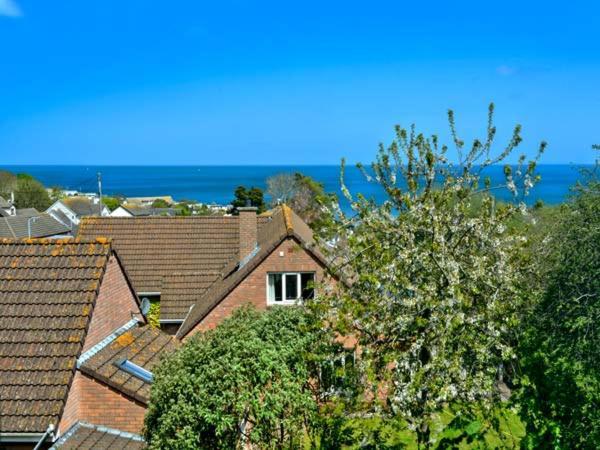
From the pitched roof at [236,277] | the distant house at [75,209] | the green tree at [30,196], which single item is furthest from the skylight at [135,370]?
the green tree at [30,196]

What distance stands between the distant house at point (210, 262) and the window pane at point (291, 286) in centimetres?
4

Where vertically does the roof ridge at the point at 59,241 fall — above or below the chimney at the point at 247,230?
above

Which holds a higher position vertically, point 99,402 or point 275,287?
point 275,287

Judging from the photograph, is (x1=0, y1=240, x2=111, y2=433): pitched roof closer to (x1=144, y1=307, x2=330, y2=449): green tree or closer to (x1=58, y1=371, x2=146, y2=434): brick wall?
(x1=58, y1=371, x2=146, y2=434): brick wall

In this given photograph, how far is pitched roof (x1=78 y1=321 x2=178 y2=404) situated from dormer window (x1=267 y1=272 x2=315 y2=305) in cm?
622

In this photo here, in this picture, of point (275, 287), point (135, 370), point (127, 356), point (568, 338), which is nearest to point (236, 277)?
point (275, 287)

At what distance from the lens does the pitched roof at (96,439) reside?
9.64 meters

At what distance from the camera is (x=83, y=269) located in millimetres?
11664

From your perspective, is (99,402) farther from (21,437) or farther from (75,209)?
(75,209)

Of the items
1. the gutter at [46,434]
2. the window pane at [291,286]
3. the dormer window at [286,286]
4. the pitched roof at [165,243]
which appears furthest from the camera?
the pitched roof at [165,243]

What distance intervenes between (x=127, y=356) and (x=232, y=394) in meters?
4.59

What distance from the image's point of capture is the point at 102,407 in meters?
10.6

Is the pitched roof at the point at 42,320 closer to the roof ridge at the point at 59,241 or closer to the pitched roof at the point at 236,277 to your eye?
the roof ridge at the point at 59,241

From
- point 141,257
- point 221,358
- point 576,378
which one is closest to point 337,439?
point 221,358
